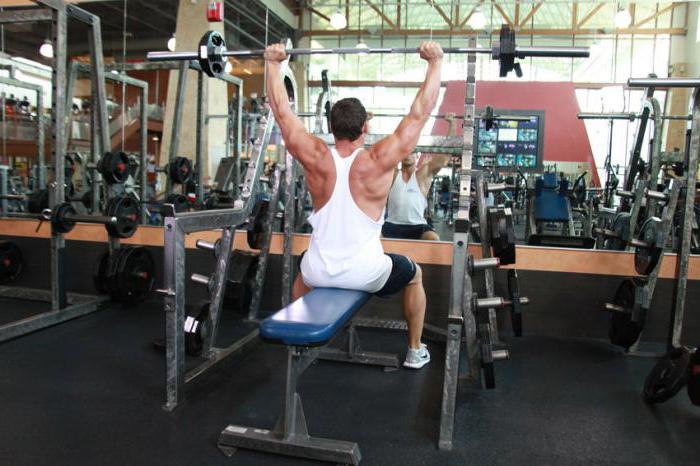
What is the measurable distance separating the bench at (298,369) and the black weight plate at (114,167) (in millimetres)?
2090

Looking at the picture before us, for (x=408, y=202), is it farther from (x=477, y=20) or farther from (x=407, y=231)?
(x=477, y=20)

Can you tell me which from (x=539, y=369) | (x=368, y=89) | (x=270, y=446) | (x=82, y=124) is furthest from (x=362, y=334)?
(x=82, y=124)

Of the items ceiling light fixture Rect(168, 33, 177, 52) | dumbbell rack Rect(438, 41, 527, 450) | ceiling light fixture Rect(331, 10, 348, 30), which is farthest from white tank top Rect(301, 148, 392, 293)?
ceiling light fixture Rect(168, 33, 177, 52)

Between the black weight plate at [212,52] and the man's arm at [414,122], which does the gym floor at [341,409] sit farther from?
the black weight plate at [212,52]

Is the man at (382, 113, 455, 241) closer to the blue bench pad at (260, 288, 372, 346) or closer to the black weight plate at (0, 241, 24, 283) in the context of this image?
the blue bench pad at (260, 288, 372, 346)

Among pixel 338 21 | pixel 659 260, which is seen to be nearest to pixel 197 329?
pixel 659 260

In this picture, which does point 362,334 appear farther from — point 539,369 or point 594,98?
point 594,98

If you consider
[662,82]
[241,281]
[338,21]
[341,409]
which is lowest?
[341,409]

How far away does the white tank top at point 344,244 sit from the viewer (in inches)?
71.7

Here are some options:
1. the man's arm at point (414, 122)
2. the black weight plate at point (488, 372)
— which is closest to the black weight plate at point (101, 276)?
the man's arm at point (414, 122)

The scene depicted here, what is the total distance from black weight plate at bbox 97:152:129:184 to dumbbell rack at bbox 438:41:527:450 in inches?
86.5

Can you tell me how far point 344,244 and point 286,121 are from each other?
0.53m

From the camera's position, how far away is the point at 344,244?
6.01 ft

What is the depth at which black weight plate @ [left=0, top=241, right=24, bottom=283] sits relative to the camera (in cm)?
358
